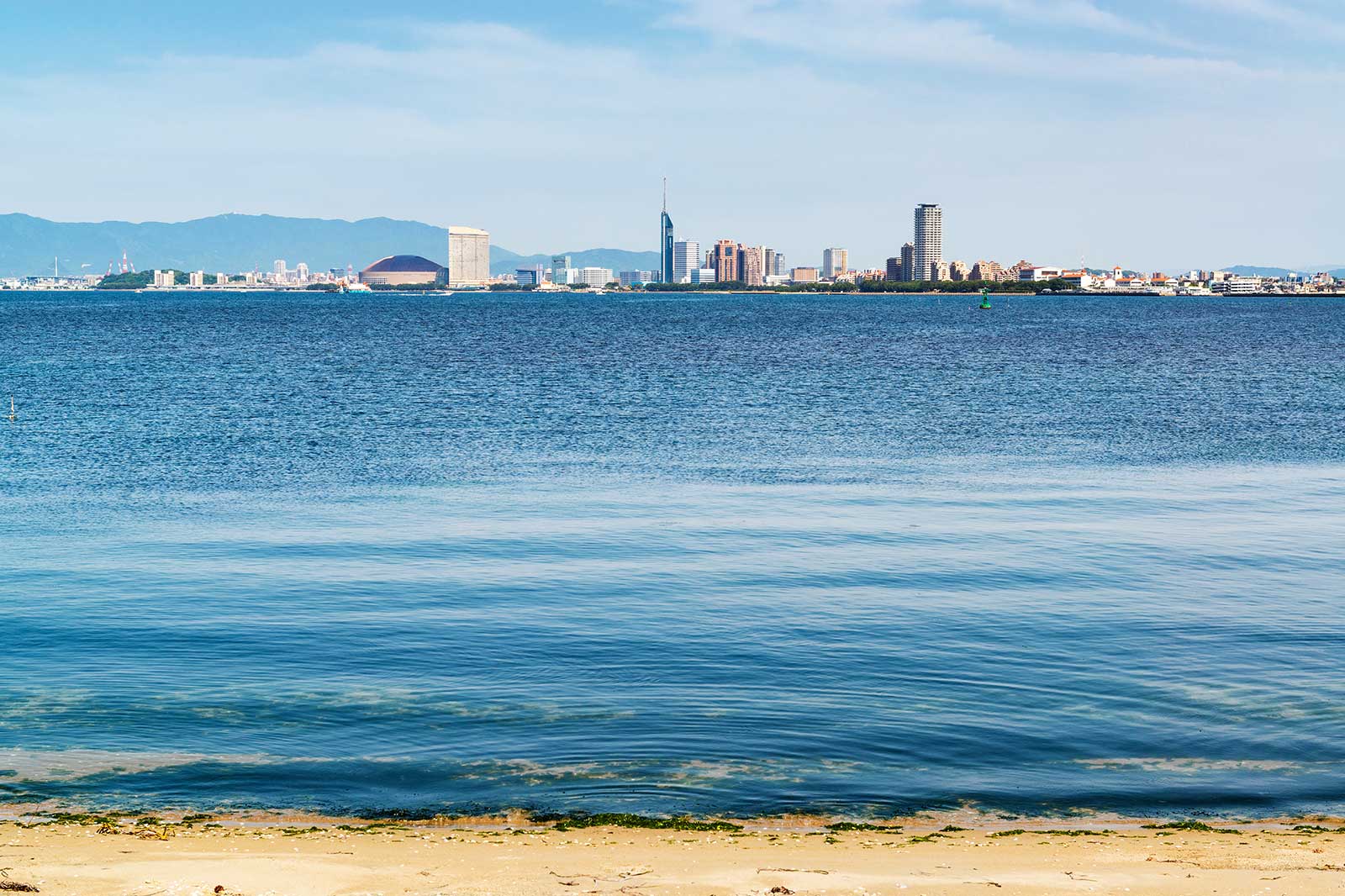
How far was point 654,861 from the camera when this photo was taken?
11719 millimetres

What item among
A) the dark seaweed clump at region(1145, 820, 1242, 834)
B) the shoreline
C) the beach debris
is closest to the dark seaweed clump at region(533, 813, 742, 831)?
the shoreline

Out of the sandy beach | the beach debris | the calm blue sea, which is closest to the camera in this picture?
the sandy beach

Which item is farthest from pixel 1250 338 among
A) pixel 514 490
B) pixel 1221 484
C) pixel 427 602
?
pixel 427 602

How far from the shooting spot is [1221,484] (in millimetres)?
36531

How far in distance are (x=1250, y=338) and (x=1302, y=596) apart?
113493mm

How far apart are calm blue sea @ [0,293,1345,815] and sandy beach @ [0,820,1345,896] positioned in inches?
39.3

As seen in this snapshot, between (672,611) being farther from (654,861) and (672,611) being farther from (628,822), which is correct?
(654,861)

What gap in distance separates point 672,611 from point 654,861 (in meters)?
10.1

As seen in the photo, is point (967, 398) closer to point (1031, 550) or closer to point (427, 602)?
point (1031, 550)

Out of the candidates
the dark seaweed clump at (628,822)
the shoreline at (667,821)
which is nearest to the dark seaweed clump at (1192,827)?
the shoreline at (667,821)

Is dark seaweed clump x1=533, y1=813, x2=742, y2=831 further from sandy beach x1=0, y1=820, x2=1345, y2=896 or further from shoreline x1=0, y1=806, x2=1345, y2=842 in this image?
sandy beach x1=0, y1=820, x2=1345, y2=896

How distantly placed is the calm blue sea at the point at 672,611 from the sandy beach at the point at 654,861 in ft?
3.27

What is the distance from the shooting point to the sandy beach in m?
10.8

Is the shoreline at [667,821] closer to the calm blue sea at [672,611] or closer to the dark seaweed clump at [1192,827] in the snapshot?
the dark seaweed clump at [1192,827]
